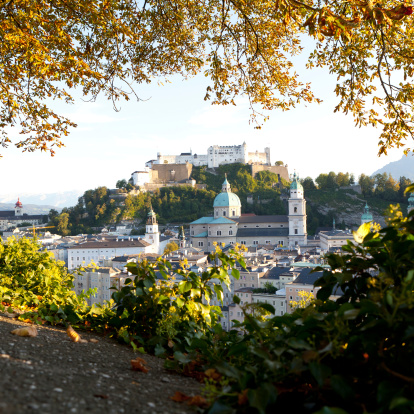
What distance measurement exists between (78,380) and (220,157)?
283ft

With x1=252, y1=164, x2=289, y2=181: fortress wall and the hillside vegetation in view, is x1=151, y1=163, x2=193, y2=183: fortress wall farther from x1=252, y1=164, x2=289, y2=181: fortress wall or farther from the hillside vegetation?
x1=252, y1=164, x2=289, y2=181: fortress wall

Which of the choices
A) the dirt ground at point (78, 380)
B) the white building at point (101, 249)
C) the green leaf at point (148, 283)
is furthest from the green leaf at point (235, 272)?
the white building at point (101, 249)

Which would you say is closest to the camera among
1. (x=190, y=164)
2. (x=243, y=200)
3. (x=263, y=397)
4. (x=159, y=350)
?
(x=263, y=397)

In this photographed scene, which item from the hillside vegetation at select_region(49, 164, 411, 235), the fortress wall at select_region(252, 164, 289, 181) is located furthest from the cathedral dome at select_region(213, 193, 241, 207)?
the fortress wall at select_region(252, 164, 289, 181)

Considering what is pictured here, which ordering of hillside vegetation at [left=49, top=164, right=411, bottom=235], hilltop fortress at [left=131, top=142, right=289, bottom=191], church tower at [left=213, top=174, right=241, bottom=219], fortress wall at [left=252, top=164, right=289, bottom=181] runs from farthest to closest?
hilltop fortress at [left=131, top=142, right=289, bottom=191], fortress wall at [left=252, top=164, right=289, bottom=181], hillside vegetation at [left=49, top=164, right=411, bottom=235], church tower at [left=213, top=174, right=241, bottom=219]

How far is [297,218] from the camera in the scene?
59406mm

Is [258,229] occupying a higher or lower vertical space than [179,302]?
lower

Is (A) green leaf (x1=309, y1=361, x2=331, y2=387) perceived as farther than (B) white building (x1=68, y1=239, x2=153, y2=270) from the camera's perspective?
No

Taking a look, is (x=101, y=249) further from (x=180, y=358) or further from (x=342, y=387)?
(x=342, y=387)

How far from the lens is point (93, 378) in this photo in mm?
1958

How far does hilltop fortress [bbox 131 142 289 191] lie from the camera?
8238 centimetres

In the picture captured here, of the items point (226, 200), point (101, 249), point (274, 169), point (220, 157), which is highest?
point (220, 157)

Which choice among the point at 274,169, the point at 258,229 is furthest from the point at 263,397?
the point at 274,169

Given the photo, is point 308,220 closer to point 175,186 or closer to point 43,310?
point 175,186
